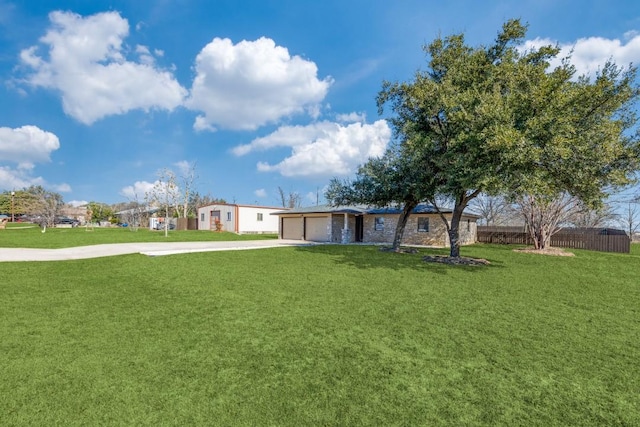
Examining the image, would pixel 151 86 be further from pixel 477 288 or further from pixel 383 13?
pixel 477 288

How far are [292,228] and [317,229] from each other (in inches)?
104

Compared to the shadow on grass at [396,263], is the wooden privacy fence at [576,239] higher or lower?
higher

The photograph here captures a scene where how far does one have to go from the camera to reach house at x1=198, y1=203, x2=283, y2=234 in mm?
33469

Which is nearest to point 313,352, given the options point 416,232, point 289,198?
point 416,232

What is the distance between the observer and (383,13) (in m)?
13.7

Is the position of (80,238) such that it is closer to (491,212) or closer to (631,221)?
(491,212)

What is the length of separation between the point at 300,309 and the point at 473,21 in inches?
552

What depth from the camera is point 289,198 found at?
202ft

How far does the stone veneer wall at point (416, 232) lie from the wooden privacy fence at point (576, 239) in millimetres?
1451

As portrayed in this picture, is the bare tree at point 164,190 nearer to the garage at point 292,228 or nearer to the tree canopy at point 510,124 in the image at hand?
the garage at point 292,228

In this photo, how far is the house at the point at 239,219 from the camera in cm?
3347

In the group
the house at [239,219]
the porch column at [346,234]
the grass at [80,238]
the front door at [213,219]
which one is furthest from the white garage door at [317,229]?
the front door at [213,219]

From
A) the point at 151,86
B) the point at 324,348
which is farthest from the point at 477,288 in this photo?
the point at 151,86

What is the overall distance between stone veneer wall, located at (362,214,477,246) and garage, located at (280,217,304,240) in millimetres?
5267
